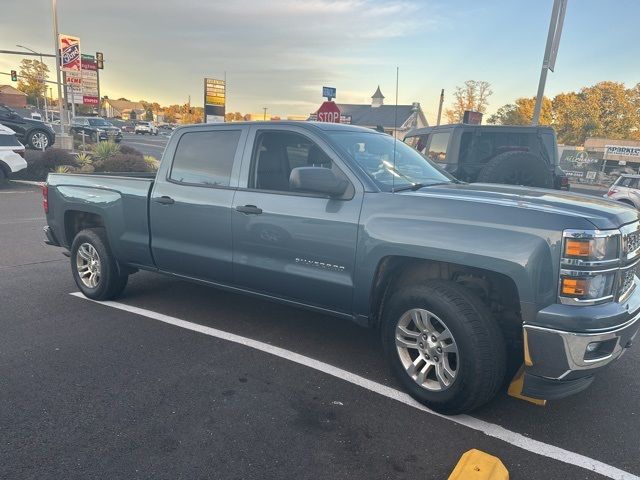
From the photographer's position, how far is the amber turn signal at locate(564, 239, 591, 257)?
2678 mm

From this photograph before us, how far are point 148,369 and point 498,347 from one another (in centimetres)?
258

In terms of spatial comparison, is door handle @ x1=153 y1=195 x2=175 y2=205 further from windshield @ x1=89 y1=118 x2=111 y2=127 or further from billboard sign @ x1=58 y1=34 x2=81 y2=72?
windshield @ x1=89 y1=118 x2=111 y2=127

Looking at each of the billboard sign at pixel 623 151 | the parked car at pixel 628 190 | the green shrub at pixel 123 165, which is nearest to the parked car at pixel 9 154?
the green shrub at pixel 123 165

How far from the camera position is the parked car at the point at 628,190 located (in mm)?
13598

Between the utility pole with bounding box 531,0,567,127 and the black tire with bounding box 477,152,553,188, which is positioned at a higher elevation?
the utility pole with bounding box 531,0,567,127

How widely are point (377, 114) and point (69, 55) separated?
41.2 m

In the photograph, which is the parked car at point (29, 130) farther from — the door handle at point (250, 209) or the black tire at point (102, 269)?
the door handle at point (250, 209)

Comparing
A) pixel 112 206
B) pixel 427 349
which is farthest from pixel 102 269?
pixel 427 349

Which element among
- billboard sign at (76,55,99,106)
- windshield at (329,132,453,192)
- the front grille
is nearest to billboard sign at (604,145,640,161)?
billboard sign at (76,55,99,106)

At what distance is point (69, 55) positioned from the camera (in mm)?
23391

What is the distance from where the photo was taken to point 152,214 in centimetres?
466

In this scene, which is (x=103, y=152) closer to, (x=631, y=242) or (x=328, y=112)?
(x=328, y=112)

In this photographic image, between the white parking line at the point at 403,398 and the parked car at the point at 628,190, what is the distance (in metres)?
12.9

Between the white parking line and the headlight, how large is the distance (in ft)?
3.06
